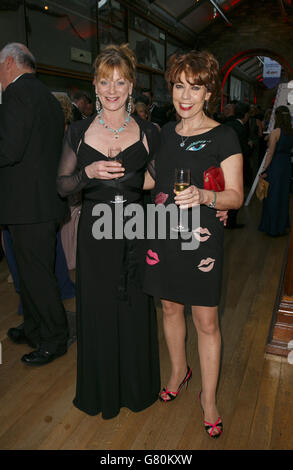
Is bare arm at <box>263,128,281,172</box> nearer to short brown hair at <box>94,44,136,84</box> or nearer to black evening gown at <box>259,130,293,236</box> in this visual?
black evening gown at <box>259,130,293,236</box>

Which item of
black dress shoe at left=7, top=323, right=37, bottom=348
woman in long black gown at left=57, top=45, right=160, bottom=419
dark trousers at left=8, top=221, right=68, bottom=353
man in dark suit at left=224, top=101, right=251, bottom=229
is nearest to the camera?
woman in long black gown at left=57, top=45, right=160, bottom=419

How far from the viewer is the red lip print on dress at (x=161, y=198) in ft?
5.76

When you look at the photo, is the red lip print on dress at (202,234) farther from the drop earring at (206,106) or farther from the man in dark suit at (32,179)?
the man in dark suit at (32,179)

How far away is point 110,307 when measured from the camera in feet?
6.08

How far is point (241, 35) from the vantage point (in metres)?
13.1

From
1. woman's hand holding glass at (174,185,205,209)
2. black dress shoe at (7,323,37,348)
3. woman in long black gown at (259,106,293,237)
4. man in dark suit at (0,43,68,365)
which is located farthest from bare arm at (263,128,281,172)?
woman's hand holding glass at (174,185,205,209)

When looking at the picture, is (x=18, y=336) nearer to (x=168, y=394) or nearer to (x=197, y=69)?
(x=168, y=394)

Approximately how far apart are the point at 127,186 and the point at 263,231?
4149 millimetres

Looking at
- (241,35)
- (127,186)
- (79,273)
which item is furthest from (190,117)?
(241,35)

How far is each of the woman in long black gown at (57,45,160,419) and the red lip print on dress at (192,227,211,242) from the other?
0.30 meters

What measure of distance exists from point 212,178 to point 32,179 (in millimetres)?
1101

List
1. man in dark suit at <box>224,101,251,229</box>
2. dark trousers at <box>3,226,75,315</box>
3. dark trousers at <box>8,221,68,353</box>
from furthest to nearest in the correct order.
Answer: man in dark suit at <box>224,101,251,229</box> < dark trousers at <box>3,226,75,315</box> < dark trousers at <box>8,221,68,353</box>

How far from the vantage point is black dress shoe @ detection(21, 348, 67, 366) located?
97.3 inches
